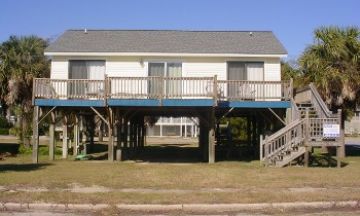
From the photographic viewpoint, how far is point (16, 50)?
35.9 meters

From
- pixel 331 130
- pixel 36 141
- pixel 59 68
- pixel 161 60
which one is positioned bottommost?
pixel 36 141

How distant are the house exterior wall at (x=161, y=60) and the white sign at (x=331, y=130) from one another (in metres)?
5.54

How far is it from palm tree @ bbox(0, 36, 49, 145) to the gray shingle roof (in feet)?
22.1

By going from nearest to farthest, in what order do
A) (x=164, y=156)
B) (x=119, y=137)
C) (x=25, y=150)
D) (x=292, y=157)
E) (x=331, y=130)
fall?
(x=331, y=130) < (x=292, y=157) < (x=119, y=137) < (x=164, y=156) < (x=25, y=150)

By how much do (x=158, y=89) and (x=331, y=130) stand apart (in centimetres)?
718

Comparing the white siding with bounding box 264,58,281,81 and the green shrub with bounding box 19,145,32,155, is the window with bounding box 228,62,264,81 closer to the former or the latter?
the white siding with bounding box 264,58,281,81

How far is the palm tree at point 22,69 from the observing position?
32594mm

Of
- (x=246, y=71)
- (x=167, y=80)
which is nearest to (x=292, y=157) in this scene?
(x=246, y=71)

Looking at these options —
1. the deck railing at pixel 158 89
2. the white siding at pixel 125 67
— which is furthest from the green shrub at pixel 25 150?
the white siding at pixel 125 67

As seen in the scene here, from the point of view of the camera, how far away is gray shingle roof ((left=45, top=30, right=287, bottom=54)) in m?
24.6

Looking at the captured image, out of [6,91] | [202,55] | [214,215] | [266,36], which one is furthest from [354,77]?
[6,91]

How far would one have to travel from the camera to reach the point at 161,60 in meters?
24.8

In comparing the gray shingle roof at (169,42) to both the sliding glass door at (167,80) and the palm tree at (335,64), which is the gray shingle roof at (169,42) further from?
the palm tree at (335,64)

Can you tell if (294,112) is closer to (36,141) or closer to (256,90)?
(256,90)
